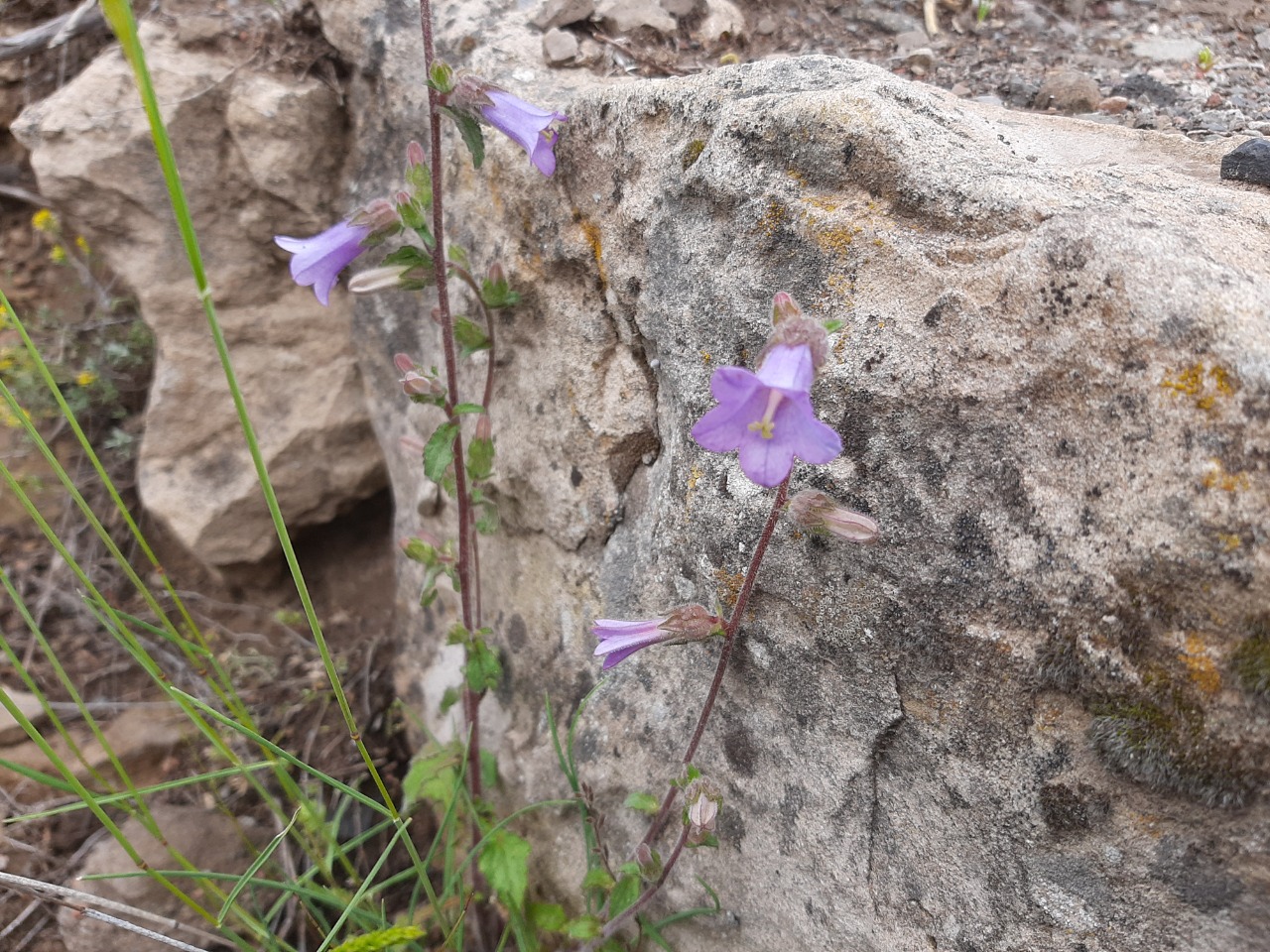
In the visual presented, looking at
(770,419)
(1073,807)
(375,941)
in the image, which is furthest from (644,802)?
(770,419)

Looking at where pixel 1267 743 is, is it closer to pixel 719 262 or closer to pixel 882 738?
pixel 882 738

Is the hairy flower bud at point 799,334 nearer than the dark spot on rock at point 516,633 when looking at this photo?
Yes

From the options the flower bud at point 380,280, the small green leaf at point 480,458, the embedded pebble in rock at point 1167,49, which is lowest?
the small green leaf at point 480,458

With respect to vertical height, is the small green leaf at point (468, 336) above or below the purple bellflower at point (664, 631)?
above

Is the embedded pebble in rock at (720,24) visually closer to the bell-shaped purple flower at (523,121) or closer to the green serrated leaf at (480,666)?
the bell-shaped purple flower at (523,121)

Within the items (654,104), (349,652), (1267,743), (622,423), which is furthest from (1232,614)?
(349,652)

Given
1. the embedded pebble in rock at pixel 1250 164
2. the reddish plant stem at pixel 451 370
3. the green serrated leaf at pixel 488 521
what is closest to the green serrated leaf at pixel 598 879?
the reddish plant stem at pixel 451 370

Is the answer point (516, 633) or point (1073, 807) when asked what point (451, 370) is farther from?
point (1073, 807)

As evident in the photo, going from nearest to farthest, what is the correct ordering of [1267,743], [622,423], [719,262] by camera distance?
1. [1267,743]
2. [719,262]
3. [622,423]
